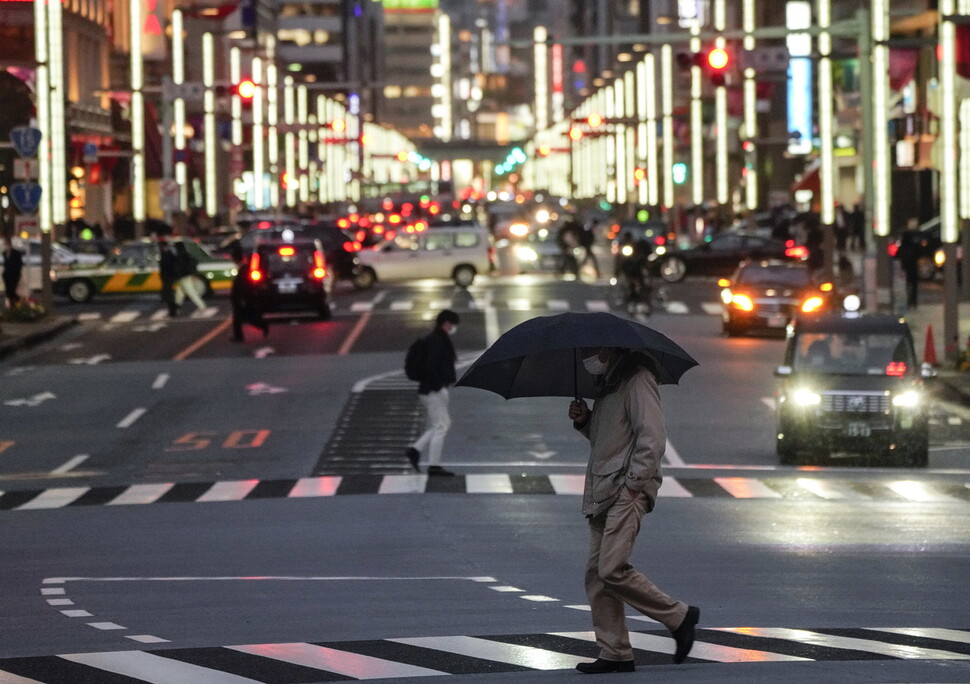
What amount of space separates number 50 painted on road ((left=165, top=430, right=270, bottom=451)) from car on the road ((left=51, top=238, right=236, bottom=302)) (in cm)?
2668

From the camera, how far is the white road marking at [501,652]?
34.4 ft

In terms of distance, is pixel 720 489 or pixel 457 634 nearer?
pixel 457 634

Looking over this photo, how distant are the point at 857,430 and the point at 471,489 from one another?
4832 millimetres

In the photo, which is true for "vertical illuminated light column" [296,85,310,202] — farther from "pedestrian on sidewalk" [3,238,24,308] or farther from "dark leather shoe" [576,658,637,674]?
"dark leather shoe" [576,658,637,674]

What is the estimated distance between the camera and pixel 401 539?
16531 millimetres

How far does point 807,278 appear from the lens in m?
40.3

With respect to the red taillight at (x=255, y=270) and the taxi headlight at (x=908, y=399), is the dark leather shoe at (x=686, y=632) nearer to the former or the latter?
the taxi headlight at (x=908, y=399)

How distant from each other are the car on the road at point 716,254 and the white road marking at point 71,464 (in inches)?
1498

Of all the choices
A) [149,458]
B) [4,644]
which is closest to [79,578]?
[4,644]

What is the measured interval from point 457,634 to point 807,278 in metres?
29.7

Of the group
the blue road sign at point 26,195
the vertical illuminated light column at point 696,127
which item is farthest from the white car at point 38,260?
the vertical illuminated light column at point 696,127

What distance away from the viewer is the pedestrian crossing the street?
65.8 feet

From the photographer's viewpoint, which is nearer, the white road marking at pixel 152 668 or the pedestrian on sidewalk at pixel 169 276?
the white road marking at pixel 152 668

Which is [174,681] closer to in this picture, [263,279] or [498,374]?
[498,374]
